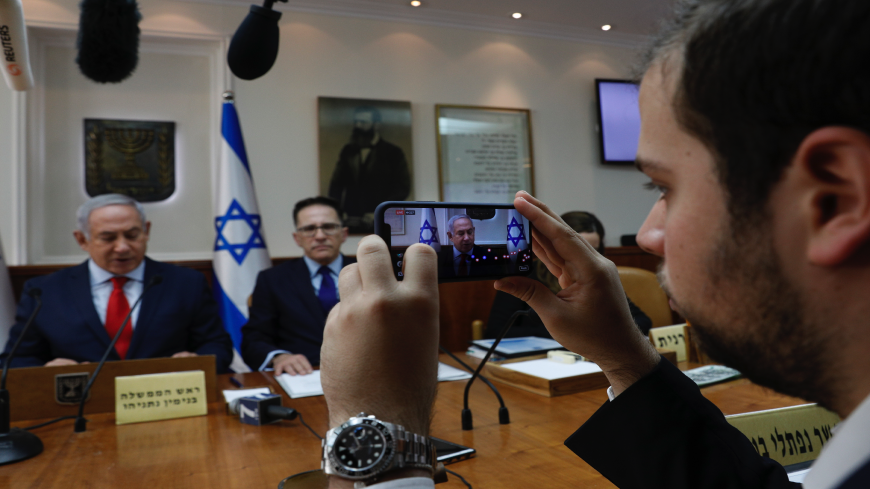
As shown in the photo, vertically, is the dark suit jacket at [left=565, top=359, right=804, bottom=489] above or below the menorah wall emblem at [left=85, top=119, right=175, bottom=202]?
below

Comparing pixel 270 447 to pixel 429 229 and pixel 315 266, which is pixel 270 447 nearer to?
pixel 429 229

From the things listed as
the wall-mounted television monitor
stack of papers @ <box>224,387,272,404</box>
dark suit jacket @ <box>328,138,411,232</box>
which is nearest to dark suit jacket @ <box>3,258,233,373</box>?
stack of papers @ <box>224,387,272,404</box>

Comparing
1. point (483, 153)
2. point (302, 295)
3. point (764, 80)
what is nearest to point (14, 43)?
point (764, 80)

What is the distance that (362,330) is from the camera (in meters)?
0.56

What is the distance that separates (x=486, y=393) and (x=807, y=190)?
46.8 inches

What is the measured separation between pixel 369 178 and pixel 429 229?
3321mm

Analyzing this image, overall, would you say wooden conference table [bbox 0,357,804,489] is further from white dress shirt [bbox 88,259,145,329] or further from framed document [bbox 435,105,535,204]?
framed document [bbox 435,105,535,204]

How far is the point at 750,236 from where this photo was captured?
1.49 ft

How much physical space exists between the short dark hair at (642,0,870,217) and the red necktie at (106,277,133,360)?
7.66ft

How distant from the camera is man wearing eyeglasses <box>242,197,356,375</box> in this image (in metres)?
2.60

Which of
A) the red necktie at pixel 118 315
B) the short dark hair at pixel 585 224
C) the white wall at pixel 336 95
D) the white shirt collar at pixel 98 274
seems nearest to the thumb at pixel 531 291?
the red necktie at pixel 118 315

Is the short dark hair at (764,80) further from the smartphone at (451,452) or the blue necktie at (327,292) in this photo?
the blue necktie at (327,292)

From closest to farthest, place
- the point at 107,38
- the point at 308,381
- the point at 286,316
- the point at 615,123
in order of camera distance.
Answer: the point at 107,38 < the point at 308,381 < the point at 286,316 < the point at 615,123

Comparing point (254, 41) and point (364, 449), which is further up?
point (254, 41)
